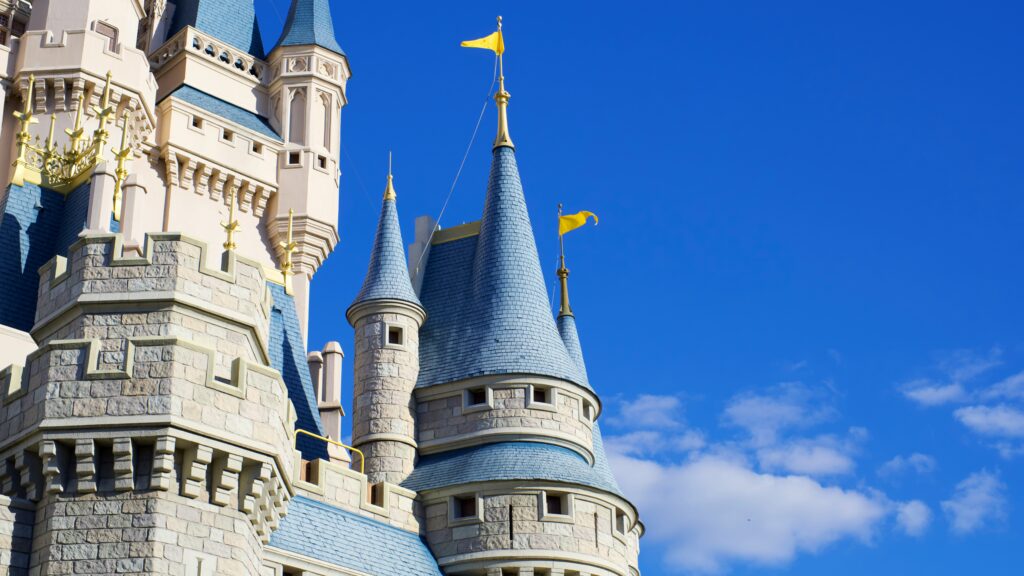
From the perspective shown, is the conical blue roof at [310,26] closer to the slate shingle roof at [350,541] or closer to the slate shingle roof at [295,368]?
the slate shingle roof at [295,368]

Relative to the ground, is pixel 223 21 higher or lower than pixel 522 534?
higher

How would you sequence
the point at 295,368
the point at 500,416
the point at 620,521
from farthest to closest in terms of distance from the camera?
the point at 295,368, the point at 620,521, the point at 500,416

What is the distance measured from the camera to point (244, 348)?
2127 centimetres

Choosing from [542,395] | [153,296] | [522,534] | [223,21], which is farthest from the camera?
[223,21]

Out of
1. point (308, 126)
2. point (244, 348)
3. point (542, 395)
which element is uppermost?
point (308, 126)

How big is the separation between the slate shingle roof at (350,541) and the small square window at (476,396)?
9.64ft

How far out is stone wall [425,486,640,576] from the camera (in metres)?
26.3

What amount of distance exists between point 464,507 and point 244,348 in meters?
7.25

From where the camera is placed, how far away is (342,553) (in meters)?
24.7

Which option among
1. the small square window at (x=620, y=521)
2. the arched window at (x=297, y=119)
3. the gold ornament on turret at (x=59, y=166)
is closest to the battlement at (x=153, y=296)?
the gold ornament on turret at (x=59, y=166)

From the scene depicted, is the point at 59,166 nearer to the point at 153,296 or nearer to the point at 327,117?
the point at 153,296

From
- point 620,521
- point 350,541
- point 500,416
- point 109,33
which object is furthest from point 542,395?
point 109,33

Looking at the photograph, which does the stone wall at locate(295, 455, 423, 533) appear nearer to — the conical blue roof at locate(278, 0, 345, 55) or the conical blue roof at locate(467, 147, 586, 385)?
the conical blue roof at locate(467, 147, 586, 385)

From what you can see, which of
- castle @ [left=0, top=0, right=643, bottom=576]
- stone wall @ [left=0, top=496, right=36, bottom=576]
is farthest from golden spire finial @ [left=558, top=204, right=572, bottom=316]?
stone wall @ [left=0, top=496, right=36, bottom=576]
